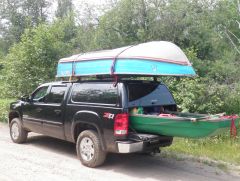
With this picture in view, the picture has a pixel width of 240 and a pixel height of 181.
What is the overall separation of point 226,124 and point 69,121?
336 cm

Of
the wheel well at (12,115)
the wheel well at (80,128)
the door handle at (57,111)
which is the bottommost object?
the wheel well at (80,128)

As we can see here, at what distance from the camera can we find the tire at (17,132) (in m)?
9.53

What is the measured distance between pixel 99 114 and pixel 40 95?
2642mm

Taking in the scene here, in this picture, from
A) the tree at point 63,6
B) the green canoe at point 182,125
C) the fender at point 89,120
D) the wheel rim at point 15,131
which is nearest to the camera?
the green canoe at point 182,125

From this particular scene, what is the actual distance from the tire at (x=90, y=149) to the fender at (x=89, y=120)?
0.14 meters

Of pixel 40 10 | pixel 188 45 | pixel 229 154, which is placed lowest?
pixel 229 154

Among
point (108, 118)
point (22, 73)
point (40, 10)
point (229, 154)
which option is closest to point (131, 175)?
point (108, 118)

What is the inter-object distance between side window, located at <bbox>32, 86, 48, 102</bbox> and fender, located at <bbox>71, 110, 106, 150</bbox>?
64.3 inches

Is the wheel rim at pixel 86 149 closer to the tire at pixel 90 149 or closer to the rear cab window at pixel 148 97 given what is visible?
the tire at pixel 90 149

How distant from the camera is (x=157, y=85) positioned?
772 centimetres

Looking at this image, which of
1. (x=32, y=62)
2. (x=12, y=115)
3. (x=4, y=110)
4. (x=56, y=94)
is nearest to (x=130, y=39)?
(x=32, y=62)

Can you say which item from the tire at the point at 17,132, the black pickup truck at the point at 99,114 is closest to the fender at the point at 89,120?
the black pickup truck at the point at 99,114

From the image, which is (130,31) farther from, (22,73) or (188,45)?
(22,73)

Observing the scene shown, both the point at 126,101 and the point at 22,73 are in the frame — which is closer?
the point at 126,101
